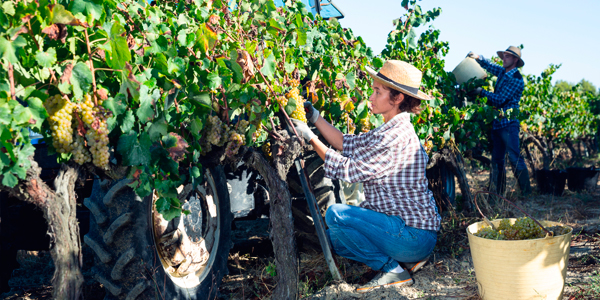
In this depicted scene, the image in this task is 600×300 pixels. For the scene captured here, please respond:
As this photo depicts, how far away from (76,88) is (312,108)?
1.52m

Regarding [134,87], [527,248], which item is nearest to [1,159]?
[134,87]

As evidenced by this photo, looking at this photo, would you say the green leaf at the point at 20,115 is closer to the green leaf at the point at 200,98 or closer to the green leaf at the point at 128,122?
the green leaf at the point at 128,122

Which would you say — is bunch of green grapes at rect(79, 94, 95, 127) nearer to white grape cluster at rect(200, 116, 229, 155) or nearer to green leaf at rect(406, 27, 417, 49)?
white grape cluster at rect(200, 116, 229, 155)

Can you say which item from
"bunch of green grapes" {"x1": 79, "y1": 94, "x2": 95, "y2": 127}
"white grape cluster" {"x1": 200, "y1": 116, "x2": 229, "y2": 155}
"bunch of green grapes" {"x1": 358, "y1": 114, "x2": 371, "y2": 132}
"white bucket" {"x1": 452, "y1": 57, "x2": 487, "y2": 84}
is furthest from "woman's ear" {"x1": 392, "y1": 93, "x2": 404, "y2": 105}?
"white bucket" {"x1": 452, "y1": 57, "x2": 487, "y2": 84}

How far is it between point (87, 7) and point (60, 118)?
400mm

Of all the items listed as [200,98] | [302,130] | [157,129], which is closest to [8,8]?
[157,129]

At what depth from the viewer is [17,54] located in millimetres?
1303

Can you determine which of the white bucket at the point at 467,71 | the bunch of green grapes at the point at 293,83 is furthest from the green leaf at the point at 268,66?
the white bucket at the point at 467,71

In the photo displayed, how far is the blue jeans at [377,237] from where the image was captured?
2.66 metres

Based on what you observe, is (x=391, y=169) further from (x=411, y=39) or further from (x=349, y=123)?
(x=411, y=39)

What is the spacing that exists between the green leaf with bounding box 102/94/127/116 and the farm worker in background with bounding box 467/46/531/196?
454 centimetres

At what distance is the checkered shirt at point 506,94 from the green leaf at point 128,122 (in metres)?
4.60

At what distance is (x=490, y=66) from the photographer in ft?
18.9

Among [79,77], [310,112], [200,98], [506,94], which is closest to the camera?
[79,77]
